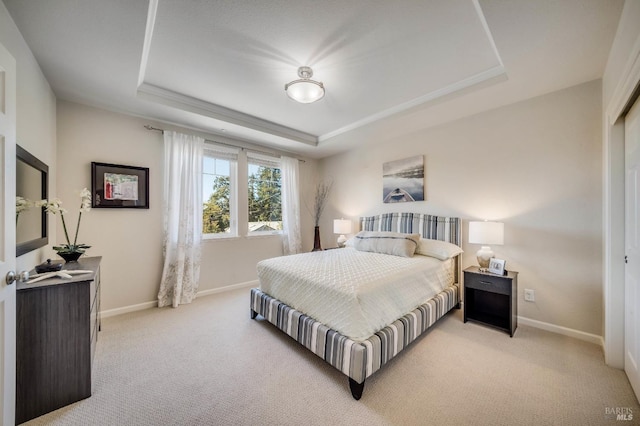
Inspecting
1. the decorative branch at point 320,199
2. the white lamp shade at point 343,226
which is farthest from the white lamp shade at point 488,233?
the decorative branch at point 320,199

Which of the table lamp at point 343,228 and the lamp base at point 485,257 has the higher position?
the table lamp at point 343,228

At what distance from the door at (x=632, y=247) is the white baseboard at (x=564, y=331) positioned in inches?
19.4

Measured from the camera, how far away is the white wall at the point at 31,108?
1.60 meters

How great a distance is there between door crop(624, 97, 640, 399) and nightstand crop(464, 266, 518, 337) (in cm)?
71

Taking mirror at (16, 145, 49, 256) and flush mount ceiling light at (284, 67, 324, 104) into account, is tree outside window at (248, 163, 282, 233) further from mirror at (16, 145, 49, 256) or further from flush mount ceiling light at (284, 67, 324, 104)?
mirror at (16, 145, 49, 256)

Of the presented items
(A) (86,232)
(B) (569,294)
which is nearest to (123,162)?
(A) (86,232)

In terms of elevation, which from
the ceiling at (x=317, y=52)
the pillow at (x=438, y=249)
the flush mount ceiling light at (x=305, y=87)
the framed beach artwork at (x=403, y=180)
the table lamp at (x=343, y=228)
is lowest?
the pillow at (x=438, y=249)

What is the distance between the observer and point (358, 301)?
5.69 ft

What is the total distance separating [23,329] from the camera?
1.45m

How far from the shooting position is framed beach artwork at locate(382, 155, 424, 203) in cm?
358

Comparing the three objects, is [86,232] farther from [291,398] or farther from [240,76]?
[291,398]

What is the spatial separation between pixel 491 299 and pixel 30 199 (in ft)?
14.7

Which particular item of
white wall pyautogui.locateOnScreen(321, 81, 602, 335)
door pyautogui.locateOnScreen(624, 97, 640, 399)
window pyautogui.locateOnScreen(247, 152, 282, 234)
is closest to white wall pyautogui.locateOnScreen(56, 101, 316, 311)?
window pyautogui.locateOnScreen(247, 152, 282, 234)

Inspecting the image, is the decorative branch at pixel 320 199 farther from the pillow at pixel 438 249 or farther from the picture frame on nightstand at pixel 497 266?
the picture frame on nightstand at pixel 497 266
